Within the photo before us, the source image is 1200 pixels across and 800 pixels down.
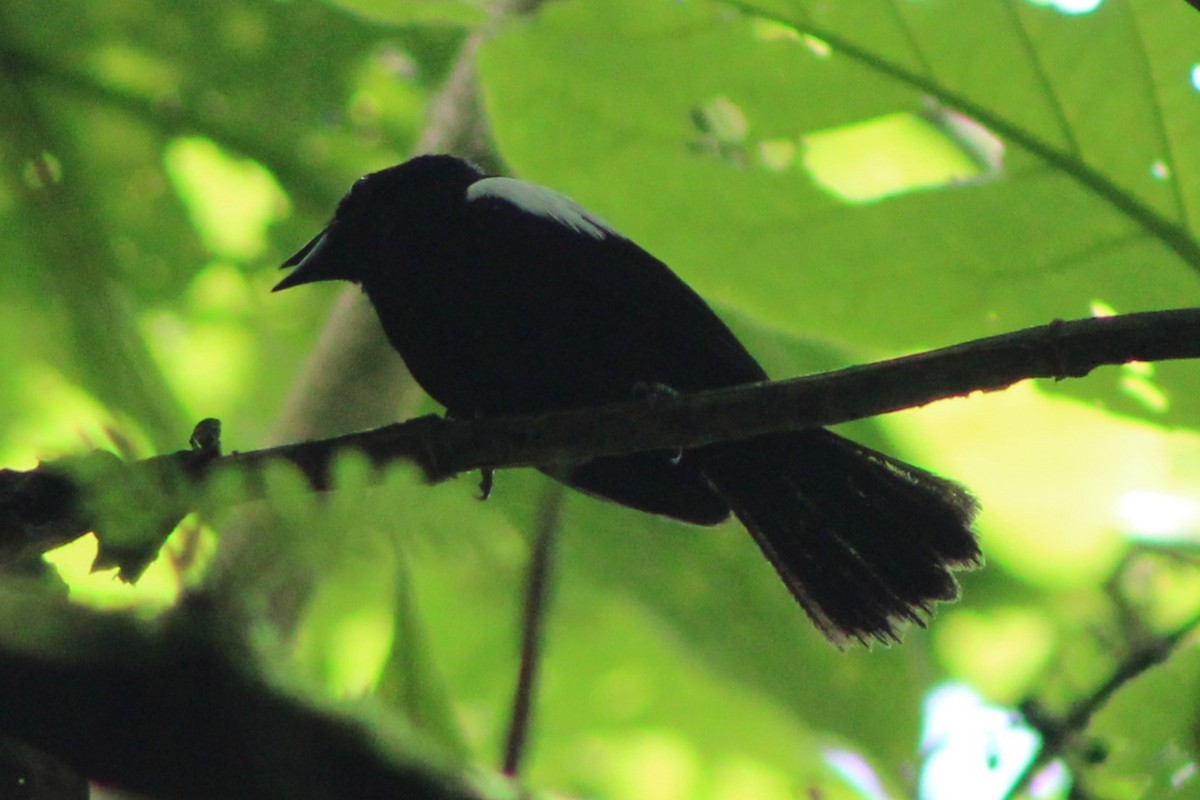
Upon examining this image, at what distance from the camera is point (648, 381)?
2939 mm

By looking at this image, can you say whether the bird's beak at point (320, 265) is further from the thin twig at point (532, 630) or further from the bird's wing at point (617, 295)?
the thin twig at point (532, 630)

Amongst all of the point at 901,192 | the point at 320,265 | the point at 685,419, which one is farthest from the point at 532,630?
the point at 320,265

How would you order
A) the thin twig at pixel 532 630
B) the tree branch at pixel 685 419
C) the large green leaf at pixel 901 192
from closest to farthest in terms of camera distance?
1. the tree branch at pixel 685 419
2. the thin twig at pixel 532 630
3. the large green leaf at pixel 901 192

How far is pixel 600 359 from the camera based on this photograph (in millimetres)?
2910

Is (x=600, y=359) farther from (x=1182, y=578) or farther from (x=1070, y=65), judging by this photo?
(x=1182, y=578)

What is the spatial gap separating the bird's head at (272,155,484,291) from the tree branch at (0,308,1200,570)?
1277 mm

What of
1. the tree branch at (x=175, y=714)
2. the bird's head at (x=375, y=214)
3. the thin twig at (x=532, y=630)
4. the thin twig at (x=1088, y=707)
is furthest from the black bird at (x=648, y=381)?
the tree branch at (x=175, y=714)

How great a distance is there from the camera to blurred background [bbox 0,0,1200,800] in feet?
6.72

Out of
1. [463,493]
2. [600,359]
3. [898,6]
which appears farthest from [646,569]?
[463,493]

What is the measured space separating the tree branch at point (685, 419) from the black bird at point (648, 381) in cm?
83

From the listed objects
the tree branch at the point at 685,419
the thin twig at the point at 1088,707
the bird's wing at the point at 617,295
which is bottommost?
the thin twig at the point at 1088,707

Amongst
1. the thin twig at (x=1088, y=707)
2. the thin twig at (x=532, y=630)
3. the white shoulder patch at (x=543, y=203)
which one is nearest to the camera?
the thin twig at (x=532, y=630)

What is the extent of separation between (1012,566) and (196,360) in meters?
2.59

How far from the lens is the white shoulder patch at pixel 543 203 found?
2.97 meters
